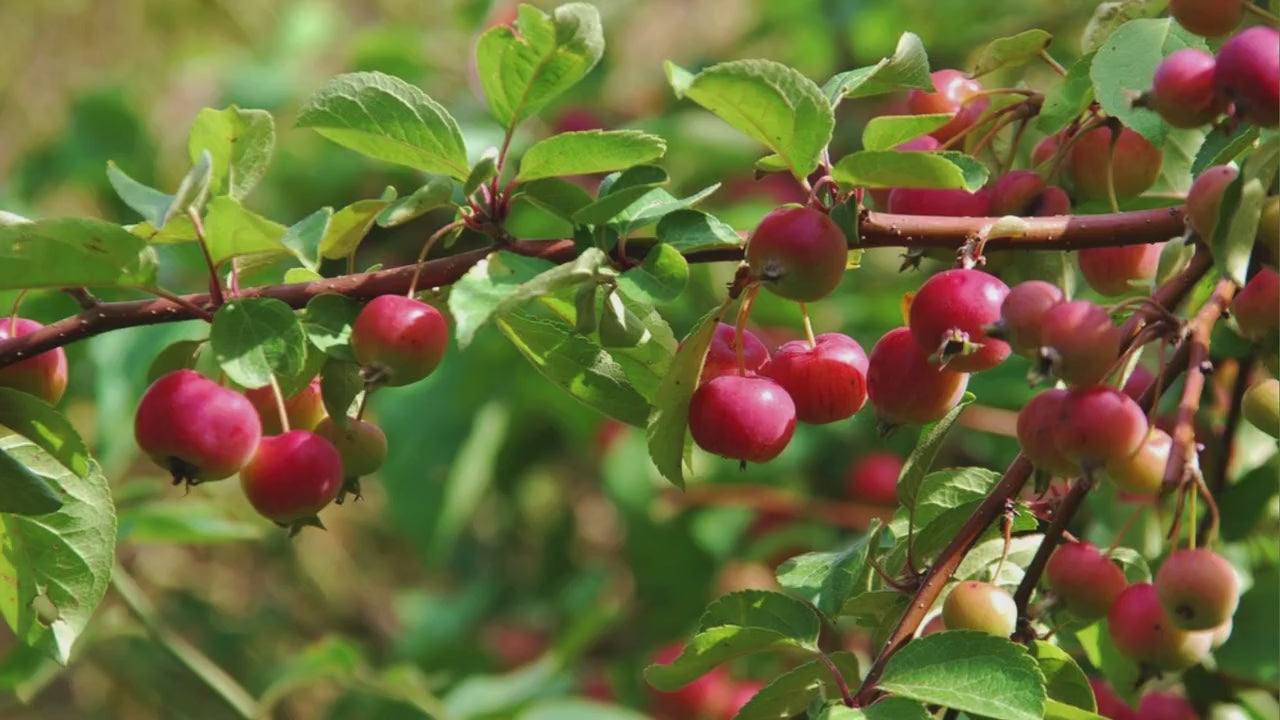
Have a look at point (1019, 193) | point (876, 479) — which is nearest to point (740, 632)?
point (1019, 193)

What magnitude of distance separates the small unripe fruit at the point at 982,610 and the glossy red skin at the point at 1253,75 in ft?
0.97

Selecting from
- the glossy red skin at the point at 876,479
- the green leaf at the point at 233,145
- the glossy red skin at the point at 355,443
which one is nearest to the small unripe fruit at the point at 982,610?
the glossy red skin at the point at 355,443

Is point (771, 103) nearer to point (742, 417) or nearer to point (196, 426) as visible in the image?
point (742, 417)

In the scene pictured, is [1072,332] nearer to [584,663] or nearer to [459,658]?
[459,658]

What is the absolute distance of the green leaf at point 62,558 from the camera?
36.4 inches

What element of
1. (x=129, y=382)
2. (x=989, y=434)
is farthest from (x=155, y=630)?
(x=989, y=434)

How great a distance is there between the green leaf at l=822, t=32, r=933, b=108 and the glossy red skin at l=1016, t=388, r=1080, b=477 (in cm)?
21

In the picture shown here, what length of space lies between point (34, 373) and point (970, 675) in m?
0.56

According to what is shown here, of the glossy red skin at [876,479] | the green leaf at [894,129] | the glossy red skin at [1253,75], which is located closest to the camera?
the glossy red skin at [1253,75]

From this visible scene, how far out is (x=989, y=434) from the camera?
1938mm

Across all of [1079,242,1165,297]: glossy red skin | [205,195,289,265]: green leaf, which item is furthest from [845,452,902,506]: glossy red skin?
[205,195,289,265]: green leaf

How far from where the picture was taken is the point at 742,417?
0.86 m

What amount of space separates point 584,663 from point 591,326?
1697 mm

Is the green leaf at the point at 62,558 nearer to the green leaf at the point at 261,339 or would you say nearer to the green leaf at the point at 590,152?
the green leaf at the point at 261,339
